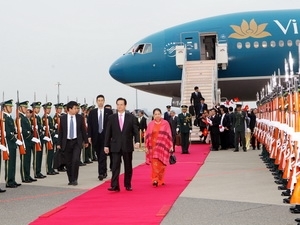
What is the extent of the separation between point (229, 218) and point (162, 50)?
21076 mm

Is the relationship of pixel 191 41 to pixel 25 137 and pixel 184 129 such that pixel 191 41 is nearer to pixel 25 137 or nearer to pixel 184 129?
pixel 184 129

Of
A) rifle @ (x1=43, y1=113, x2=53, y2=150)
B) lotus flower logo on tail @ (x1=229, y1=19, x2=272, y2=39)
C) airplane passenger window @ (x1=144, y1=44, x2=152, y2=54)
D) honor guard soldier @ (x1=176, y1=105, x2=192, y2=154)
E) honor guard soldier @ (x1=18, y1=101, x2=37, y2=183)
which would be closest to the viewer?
honor guard soldier @ (x1=18, y1=101, x2=37, y2=183)

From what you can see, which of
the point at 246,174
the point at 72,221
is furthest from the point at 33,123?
the point at 72,221

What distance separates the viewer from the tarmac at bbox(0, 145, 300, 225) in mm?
8078

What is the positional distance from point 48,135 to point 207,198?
5.56 m

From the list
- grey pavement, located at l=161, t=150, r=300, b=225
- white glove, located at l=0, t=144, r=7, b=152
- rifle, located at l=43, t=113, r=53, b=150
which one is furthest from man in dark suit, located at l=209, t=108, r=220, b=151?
white glove, located at l=0, t=144, r=7, b=152

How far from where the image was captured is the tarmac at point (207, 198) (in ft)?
26.5

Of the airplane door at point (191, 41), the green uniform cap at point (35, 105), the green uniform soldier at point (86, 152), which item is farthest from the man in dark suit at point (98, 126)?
the airplane door at point (191, 41)

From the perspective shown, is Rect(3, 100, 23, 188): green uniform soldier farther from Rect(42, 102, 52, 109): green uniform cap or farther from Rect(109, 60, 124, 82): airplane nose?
Rect(109, 60, 124, 82): airplane nose

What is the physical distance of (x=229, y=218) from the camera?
26.4 feet

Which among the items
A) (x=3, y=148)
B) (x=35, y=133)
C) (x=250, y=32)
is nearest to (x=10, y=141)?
(x=3, y=148)

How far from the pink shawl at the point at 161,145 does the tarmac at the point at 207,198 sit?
2.31 feet

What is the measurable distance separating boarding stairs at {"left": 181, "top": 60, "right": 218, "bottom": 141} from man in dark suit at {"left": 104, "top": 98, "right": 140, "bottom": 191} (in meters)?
15.6

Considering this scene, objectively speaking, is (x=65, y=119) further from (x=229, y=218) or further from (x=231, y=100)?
(x=231, y=100)
